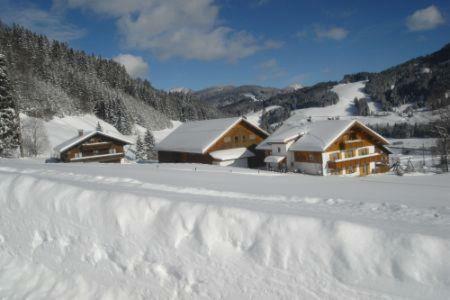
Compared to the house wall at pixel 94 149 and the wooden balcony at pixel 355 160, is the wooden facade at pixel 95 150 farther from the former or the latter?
the wooden balcony at pixel 355 160

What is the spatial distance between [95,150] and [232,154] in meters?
18.2

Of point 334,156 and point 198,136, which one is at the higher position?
point 198,136

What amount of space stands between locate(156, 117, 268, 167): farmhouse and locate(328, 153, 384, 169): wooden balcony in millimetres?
10791

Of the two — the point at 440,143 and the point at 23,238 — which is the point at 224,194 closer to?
the point at 23,238

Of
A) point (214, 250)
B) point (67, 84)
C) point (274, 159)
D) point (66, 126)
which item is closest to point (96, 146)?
point (274, 159)

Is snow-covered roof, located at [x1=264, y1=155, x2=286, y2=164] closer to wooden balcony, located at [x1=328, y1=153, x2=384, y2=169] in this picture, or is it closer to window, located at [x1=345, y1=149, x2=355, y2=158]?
wooden balcony, located at [x1=328, y1=153, x2=384, y2=169]

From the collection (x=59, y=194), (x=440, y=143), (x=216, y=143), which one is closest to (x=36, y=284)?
(x=59, y=194)

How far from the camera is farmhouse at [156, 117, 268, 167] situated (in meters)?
38.6

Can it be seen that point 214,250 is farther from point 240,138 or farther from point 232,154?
point 240,138

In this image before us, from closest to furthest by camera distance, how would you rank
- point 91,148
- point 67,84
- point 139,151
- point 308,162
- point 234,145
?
point 308,162 → point 91,148 → point 234,145 → point 139,151 → point 67,84

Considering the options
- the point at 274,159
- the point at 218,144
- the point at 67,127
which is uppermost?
the point at 67,127

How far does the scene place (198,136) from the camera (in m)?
41.9

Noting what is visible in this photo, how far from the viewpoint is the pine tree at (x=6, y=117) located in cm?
3631

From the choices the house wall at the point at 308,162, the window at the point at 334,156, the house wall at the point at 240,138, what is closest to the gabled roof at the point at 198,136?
the house wall at the point at 240,138
